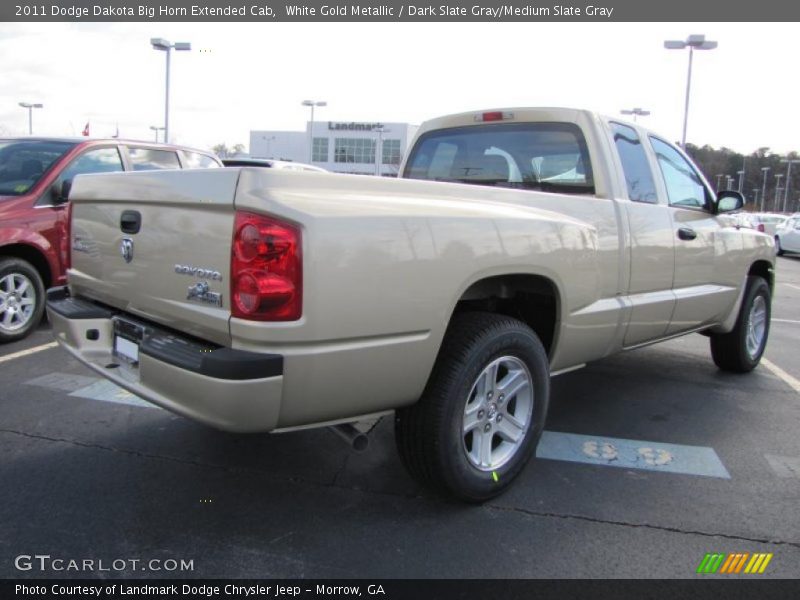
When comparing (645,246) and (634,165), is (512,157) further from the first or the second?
(645,246)

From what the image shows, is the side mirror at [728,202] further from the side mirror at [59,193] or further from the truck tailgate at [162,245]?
the side mirror at [59,193]

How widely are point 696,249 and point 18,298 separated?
18.0 ft

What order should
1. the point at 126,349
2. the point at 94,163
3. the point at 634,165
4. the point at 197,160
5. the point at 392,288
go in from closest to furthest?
the point at 392,288 < the point at 126,349 < the point at 634,165 < the point at 94,163 < the point at 197,160

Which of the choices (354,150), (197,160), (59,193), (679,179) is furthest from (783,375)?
(354,150)

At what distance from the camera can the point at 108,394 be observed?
4418mm

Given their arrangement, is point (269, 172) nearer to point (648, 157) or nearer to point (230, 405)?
point (230, 405)

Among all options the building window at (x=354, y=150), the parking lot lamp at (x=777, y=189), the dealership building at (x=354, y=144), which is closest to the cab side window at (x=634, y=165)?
the dealership building at (x=354, y=144)

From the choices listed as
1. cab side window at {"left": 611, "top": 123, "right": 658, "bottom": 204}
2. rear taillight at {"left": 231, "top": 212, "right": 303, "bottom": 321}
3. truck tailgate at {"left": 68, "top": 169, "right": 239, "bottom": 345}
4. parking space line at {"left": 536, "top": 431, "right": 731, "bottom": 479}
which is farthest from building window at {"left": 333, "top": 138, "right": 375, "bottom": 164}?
rear taillight at {"left": 231, "top": 212, "right": 303, "bottom": 321}

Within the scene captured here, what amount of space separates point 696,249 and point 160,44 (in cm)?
2487

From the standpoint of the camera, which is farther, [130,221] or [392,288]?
[130,221]

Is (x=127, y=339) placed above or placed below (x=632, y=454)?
above

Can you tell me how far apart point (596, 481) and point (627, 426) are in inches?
39.0

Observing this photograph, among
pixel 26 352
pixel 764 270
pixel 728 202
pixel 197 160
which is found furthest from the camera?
pixel 197 160

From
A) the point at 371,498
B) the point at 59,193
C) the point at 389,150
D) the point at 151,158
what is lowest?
the point at 371,498
